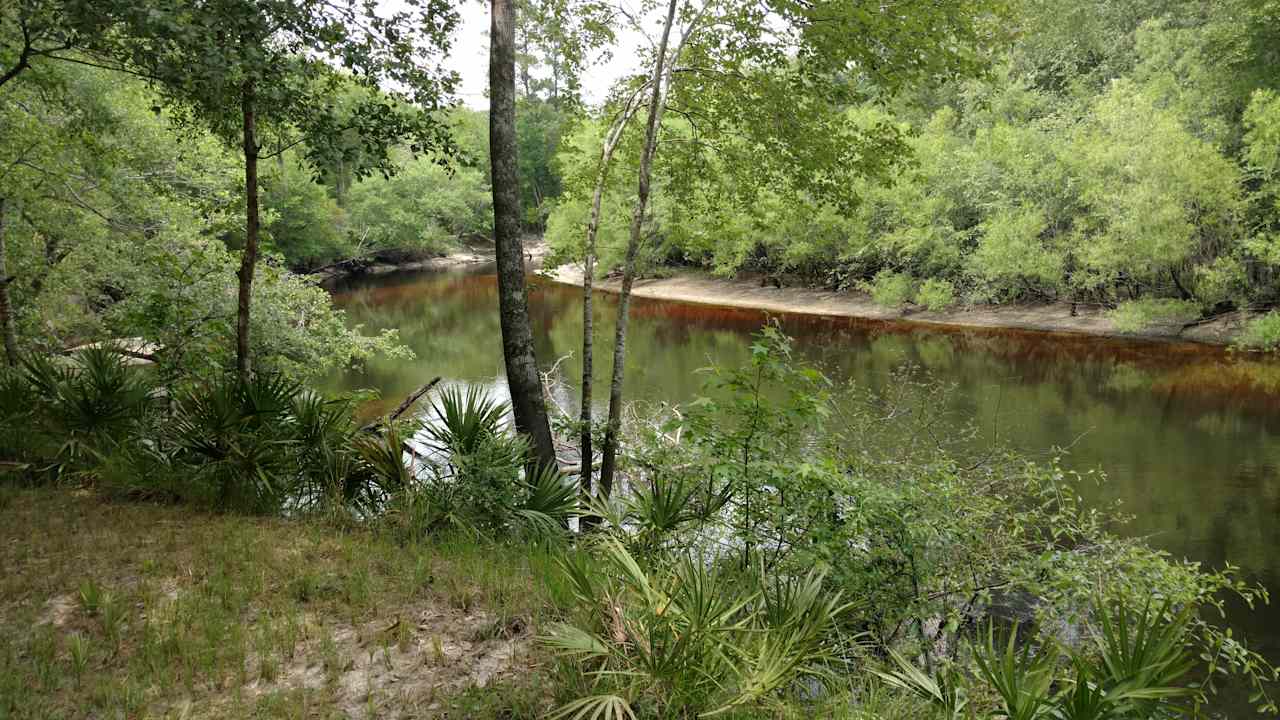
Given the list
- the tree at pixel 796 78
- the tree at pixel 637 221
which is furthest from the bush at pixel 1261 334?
the tree at pixel 637 221

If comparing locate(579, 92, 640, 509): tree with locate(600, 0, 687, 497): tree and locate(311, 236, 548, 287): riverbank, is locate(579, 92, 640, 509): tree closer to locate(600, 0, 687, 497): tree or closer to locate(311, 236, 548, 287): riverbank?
locate(600, 0, 687, 497): tree

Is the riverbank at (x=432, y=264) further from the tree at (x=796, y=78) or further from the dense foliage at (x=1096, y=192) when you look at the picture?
the tree at (x=796, y=78)

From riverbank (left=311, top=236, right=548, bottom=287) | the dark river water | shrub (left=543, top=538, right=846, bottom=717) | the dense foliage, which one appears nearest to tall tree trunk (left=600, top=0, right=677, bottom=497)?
the dense foliage

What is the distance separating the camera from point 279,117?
7.31m

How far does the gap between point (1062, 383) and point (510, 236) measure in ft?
63.8

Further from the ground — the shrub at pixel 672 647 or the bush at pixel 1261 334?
the shrub at pixel 672 647

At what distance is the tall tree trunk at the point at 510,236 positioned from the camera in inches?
306

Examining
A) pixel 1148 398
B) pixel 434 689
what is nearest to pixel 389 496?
pixel 434 689

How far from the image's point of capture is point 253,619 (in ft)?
15.3

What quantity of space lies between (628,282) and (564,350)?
1813cm

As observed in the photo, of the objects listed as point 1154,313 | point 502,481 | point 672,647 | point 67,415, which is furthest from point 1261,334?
point 67,415

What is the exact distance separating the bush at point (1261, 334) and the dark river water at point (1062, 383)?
0.71 metres

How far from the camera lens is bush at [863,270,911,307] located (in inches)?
1331

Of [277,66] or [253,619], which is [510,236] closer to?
[277,66]
